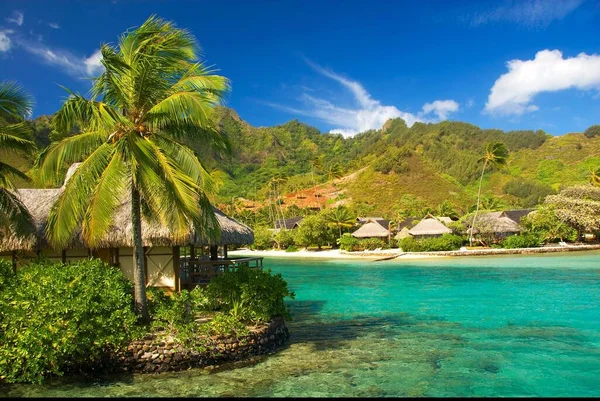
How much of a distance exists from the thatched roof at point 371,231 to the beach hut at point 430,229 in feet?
12.7

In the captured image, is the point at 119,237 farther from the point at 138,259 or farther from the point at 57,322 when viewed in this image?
the point at 57,322

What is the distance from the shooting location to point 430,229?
40.6 metres

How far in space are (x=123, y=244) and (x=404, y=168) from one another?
80803 mm

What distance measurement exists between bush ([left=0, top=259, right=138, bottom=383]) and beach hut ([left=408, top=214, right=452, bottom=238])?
116 ft

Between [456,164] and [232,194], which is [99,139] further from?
[456,164]

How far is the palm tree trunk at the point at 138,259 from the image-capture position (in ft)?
27.9

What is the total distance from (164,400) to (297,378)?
7.46 feet

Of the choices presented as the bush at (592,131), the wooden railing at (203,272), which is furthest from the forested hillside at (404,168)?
the wooden railing at (203,272)

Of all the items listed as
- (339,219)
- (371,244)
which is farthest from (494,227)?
(339,219)

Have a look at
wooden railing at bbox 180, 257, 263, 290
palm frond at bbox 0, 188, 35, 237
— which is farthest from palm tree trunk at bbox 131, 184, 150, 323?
palm frond at bbox 0, 188, 35, 237

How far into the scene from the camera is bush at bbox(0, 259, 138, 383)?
723 centimetres

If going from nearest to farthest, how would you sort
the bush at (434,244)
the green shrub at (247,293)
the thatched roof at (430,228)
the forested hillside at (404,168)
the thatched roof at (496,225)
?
the green shrub at (247,293), the bush at (434,244), the thatched roof at (496,225), the thatched roof at (430,228), the forested hillside at (404,168)

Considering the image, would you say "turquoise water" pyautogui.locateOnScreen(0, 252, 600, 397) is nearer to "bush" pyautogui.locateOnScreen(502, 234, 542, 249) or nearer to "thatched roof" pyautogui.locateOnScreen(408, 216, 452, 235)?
"bush" pyautogui.locateOnScreen(502, 234, 542, 249)

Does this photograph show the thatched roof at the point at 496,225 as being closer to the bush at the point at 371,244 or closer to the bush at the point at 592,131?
the bush at the point at 371,244
